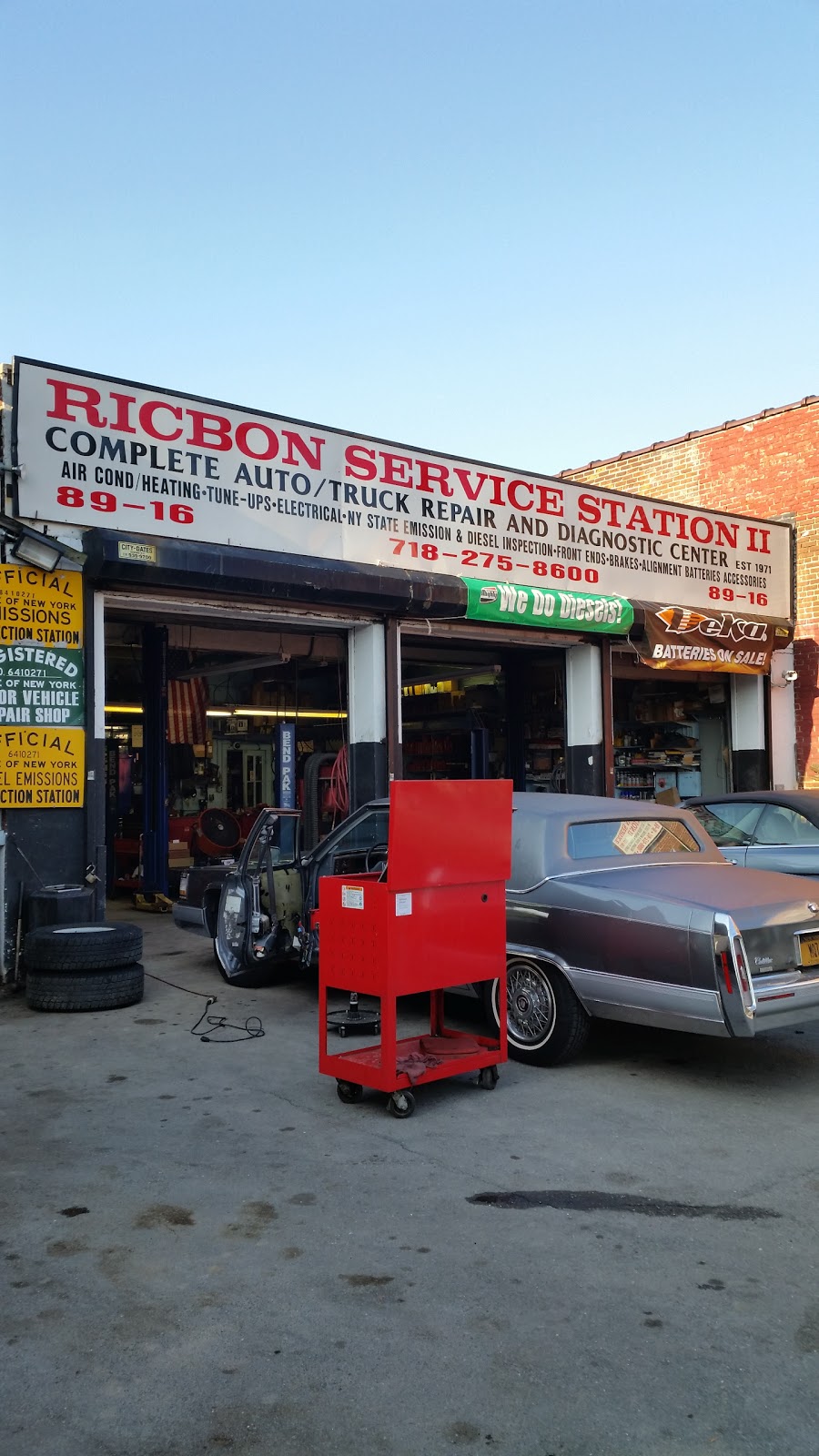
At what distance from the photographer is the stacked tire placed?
803 centimetres

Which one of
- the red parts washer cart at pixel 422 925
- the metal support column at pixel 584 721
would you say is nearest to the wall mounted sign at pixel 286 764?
the metal support column at pixel 584 721

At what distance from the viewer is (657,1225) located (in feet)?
13.7

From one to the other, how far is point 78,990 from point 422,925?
11.7 feet

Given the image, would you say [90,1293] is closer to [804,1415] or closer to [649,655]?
[804,1415]

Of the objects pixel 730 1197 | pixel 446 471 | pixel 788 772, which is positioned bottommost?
pixel 730 1197

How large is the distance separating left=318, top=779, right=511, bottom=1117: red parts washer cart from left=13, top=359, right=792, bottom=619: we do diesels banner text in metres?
5.46

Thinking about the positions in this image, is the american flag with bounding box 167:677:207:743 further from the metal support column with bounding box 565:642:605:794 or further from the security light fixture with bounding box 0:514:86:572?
the security light fixture with bounding box 0:514:86:572

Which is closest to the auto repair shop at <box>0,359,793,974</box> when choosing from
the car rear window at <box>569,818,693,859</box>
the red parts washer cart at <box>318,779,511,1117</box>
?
the red parts washer cart at <box>318,779,511,1117</box>

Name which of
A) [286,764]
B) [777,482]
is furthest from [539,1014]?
[777,482]

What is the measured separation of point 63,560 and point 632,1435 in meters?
8.20

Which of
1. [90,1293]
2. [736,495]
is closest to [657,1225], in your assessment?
[90,1293]

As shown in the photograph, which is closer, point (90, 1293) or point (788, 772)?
point (90, 1293)

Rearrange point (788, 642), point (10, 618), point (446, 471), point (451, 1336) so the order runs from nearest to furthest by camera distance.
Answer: point (451, 1336) < point (10, 618) < point (446, 471) < point (788, 642)

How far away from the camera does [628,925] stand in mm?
6004
